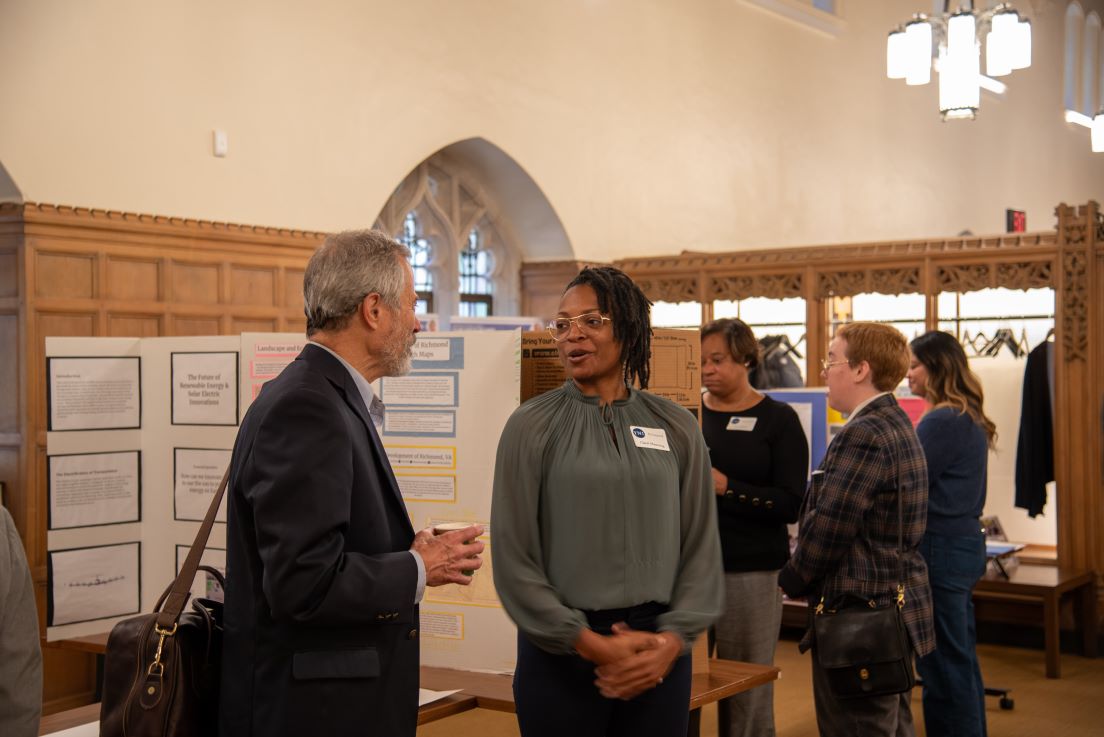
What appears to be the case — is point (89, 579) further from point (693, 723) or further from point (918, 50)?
point (918, 50)

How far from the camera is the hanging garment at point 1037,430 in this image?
277 inches

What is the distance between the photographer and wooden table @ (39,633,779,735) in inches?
114

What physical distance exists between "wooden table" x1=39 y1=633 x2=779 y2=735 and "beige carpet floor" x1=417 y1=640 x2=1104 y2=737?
6.51 ft

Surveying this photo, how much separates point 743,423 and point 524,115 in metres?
5.56

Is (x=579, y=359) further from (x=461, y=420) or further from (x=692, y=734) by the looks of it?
(x=692, y=734)

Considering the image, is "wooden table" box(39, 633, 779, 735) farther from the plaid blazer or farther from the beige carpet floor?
the beige carpet floor

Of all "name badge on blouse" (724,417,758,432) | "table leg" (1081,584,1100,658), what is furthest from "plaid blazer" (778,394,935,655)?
"table leg" (1081,584,1100,658)

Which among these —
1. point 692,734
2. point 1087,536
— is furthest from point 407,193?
point 692,734

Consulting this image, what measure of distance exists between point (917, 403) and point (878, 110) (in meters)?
7.32

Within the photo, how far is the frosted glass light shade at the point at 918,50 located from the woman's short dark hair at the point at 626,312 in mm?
7040

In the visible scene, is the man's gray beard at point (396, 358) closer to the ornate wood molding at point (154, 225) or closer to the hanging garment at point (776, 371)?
the ornate wood molding at point (154, 225)

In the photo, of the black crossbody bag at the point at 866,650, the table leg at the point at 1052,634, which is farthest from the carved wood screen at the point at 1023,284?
the black crossbody bag at the point at 866,650

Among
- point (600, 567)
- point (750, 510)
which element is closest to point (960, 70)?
point (750, 510)

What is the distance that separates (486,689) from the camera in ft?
10.3
